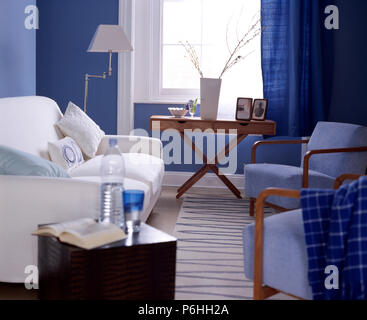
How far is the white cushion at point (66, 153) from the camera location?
3479 millimetres

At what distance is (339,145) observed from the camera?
3.81 meters

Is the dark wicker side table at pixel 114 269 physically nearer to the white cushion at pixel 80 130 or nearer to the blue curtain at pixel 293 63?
the white cushion at pixel 80 130

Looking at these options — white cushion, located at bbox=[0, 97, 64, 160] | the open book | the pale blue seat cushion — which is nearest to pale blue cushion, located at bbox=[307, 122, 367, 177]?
the pale blue seat cushion

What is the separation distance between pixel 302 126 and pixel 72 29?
2.30 m

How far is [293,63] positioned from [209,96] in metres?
0.79

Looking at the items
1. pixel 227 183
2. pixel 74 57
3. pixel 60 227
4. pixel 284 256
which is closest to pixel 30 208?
pixel 60 227

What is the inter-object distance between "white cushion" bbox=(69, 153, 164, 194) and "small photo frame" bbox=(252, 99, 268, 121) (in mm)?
1113

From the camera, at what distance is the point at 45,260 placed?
2.12 meters

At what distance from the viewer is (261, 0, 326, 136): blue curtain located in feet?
15.7

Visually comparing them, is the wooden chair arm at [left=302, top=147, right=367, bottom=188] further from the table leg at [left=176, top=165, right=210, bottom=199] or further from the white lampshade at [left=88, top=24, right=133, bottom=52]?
the white lampshade at [left=88, top=24, right=133, bottom=52]

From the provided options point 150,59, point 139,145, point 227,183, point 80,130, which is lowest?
point 227,183

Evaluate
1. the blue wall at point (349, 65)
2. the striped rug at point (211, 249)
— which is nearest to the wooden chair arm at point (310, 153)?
the striped rug at point (211, 249)

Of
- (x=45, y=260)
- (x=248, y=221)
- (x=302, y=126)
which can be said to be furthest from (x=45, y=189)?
(x=302, y=126)

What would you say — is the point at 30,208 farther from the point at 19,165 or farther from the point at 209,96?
the point at 209,96
